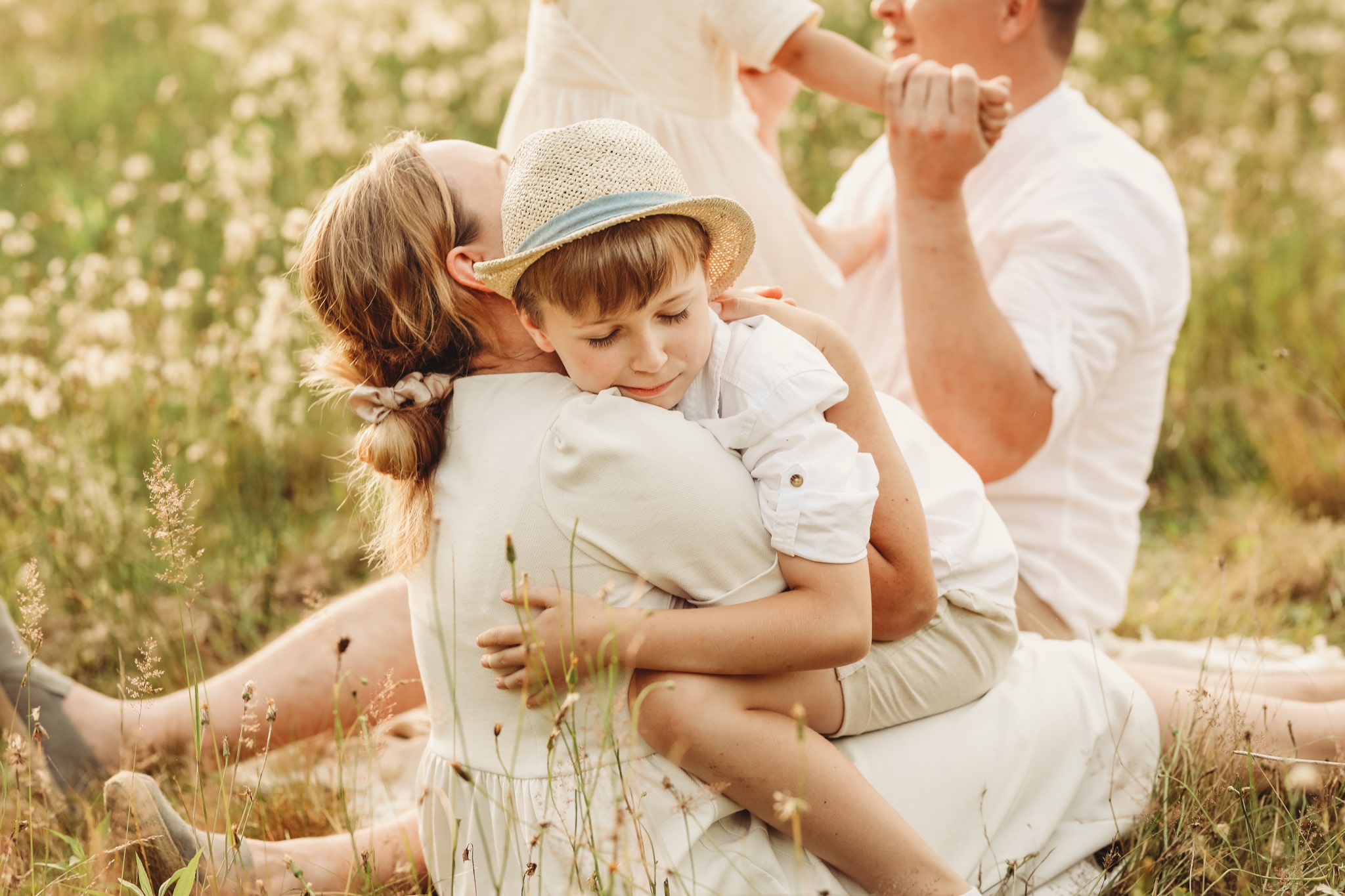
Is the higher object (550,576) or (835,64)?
(835,64)

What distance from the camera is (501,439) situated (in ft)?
6.32

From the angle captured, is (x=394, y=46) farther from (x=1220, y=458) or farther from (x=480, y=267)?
(x=480, y=267)

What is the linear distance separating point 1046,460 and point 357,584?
215 cm

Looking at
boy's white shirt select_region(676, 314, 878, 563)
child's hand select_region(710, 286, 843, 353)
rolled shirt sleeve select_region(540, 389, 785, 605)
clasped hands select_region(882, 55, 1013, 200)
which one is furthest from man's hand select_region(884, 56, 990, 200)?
rolled shirt sleeve select_region(540, 389, 785, 605)

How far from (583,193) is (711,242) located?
0.83 feet

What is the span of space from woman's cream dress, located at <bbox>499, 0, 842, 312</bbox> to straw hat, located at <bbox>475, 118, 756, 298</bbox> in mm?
853

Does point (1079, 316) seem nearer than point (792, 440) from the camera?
No

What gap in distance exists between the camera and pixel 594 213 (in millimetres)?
1795

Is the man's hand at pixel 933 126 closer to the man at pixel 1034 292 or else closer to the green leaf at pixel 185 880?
the man at pixel 1034 292

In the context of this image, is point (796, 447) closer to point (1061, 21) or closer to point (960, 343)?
point (960, 343)

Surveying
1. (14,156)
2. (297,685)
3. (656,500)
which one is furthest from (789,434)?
(14,156)

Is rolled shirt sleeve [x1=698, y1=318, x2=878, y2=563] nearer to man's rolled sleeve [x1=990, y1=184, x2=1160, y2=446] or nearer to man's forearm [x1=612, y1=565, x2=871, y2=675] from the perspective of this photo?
man's forearm [x1=612, y1=565, x2=871, y2=675]

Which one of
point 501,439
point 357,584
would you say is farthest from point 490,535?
point 357,584

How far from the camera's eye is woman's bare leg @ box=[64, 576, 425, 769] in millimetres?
2684
